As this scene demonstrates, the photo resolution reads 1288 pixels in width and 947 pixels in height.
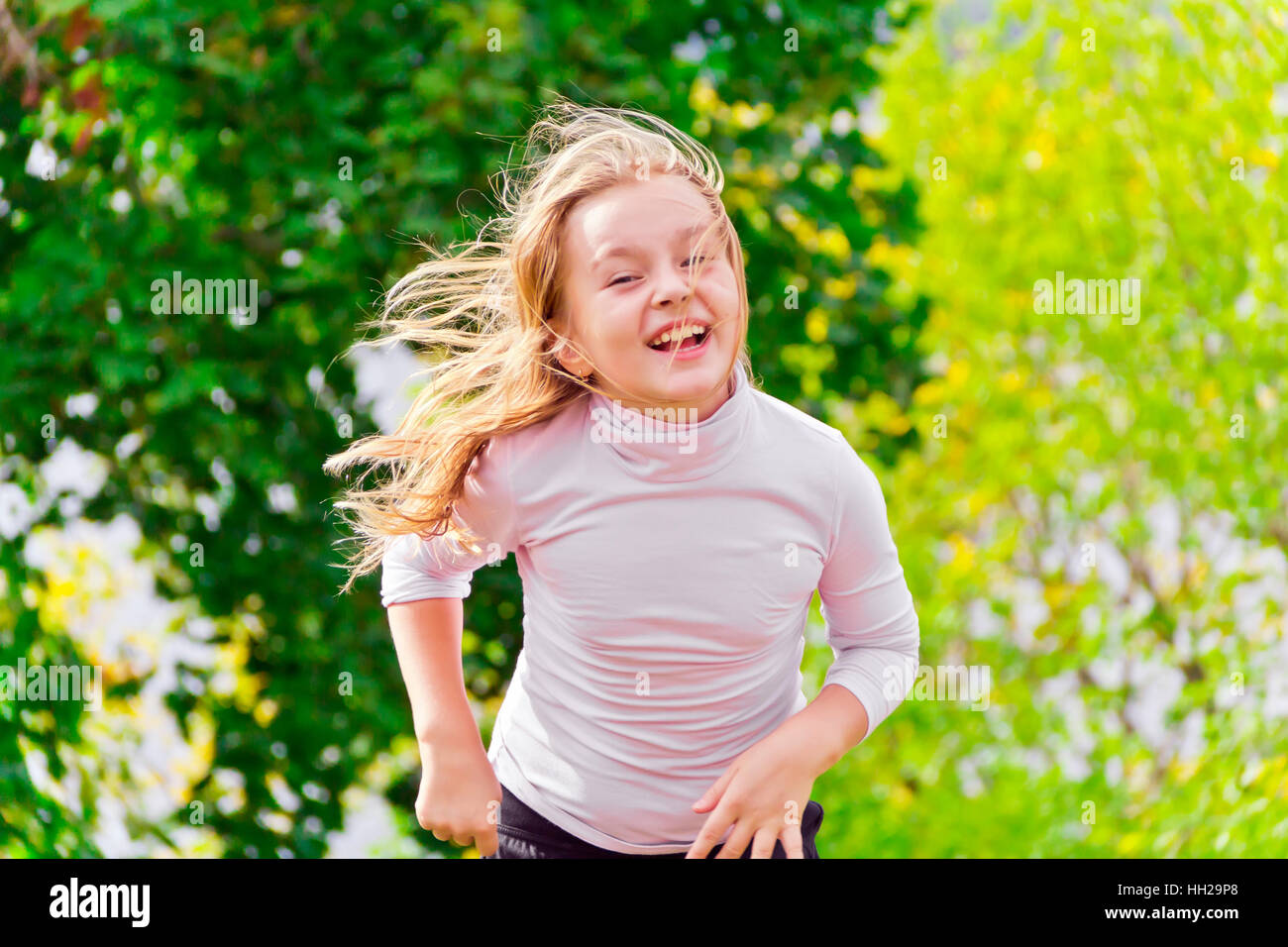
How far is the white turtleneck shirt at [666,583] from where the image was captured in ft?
4.59

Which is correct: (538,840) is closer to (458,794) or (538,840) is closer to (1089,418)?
(458,794)

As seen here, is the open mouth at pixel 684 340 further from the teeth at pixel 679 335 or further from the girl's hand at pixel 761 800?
the girl's hand at pixel 761 800

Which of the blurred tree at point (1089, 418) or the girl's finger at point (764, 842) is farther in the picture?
the blurred tree at point (1089, 418)

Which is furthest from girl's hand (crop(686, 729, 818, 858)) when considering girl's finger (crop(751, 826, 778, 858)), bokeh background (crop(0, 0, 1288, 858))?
bokeh background (crop(0, 0, 1288, 858))

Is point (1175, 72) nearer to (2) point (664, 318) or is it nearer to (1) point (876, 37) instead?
(1) point (876, 37)

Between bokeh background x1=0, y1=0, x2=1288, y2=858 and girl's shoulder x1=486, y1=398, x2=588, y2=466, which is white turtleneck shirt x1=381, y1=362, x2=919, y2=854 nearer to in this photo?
girl's shoulder x1=486, y1=398, x2=588, y2=466

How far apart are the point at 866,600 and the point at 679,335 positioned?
1.24ft

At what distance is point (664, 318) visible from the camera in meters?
1.35

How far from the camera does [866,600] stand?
4.83 ft

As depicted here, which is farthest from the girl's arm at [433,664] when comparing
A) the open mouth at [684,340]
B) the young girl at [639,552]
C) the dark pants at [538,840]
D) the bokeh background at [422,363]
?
the bokeh background at [422,363]

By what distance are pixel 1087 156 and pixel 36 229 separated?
3128 mm

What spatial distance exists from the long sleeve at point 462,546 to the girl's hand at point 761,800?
0.36 metres

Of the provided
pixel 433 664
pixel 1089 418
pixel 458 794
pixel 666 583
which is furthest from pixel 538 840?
pixel 1089 418
